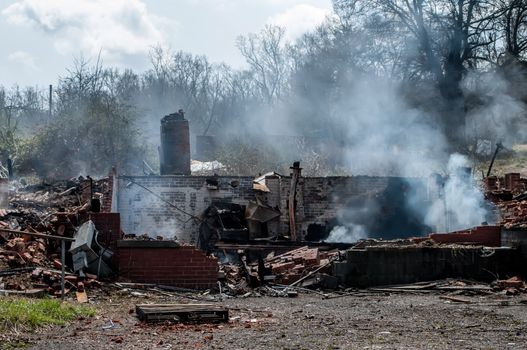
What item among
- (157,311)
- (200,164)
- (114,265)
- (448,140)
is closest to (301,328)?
(157,311)

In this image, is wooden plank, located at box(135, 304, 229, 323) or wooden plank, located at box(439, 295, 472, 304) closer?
wooden plank, located at box(135, 304, 229, 323)

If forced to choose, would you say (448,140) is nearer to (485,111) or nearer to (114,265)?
(485,111)

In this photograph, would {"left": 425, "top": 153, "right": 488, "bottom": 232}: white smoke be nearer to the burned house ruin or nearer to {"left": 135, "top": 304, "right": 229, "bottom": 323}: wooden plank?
the burned house ruin

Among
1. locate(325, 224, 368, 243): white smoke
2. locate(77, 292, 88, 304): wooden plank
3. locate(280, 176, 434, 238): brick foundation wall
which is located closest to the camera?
locate(77, 292, 88, 304): wooden plank

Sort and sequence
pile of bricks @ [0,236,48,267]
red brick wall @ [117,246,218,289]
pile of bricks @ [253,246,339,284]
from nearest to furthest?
pile of bricks @ [0,236,48,267] → red brick wall @ [117,246,218,289] → pile of bricks @ [253,246,339,284]

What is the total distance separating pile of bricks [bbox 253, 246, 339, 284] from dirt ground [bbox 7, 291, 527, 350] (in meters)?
2.18

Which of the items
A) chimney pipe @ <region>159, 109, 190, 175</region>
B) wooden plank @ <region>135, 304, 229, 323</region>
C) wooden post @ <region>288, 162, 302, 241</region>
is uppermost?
chimney pipe @ <region>159, 109, 190, 175</region>

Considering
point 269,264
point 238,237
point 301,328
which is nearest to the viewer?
point 301,328

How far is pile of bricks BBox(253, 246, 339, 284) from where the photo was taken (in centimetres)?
1478

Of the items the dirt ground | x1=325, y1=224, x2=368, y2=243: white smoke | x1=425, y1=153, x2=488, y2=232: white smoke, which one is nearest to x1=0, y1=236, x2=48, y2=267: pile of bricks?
the dirt ground

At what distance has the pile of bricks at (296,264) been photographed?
14781 mm

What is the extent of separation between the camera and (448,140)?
33.7 metres

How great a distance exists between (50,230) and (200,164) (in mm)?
16578

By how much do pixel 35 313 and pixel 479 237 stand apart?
10895 millimetres
